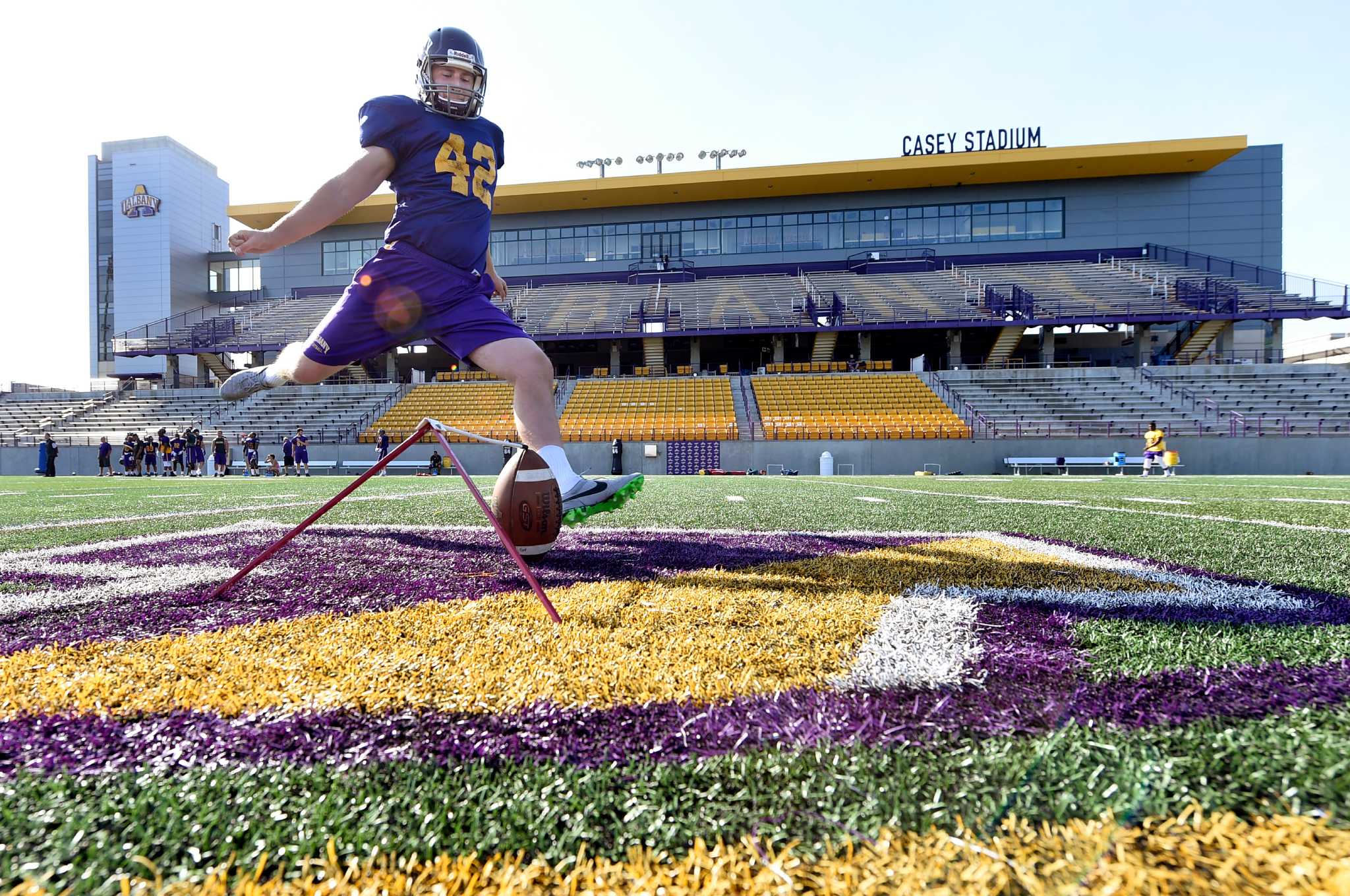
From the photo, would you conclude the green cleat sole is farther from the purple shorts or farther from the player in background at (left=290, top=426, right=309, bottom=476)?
the player in background at (left=290, top=426, right=309, bottom=476)

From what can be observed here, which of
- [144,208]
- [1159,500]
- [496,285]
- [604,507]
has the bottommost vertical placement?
[1159,500]

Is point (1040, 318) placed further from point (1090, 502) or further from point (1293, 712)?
point (1293, 712)

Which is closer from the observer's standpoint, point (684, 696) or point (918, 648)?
point (684, 696)

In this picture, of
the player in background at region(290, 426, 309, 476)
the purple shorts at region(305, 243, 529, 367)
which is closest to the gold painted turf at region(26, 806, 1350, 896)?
the purple shorts at region(305, 243, 529, 367)

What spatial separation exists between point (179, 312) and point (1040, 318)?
45479 millimetres

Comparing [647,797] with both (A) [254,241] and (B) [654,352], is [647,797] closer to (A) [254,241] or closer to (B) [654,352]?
(A) [254,241]

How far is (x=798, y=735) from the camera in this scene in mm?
868

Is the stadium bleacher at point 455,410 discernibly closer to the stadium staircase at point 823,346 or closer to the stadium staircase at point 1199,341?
the stadium staircase at point 823,346

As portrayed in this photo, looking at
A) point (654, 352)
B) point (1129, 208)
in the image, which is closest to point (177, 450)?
point (654, 352)

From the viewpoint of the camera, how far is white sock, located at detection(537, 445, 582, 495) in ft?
9.01

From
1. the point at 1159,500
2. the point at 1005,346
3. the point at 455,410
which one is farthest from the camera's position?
the point at 1005,346

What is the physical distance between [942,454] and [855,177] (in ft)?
59.9

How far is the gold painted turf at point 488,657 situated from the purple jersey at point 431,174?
1622 millimetres

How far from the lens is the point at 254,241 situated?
267cm
